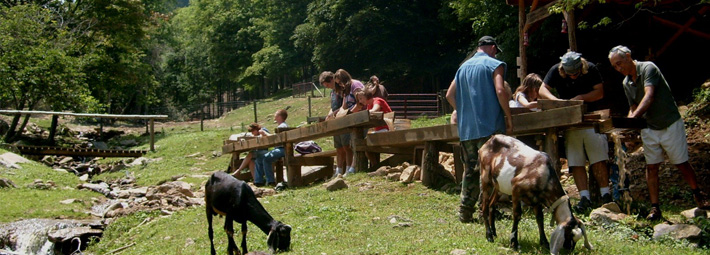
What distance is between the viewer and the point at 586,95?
8.23m

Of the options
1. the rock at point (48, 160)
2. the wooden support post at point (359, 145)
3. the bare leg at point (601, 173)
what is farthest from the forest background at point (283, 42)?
the rock at point (48, 160)

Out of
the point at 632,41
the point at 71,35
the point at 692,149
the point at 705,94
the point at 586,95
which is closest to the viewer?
the point at 586,95

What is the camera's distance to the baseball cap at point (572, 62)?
26.4ft

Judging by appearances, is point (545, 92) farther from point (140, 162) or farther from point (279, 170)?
point (140, 162)

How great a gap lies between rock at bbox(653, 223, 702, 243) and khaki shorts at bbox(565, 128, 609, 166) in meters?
1.31

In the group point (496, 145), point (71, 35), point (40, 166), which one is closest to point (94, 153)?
point (40, 166)

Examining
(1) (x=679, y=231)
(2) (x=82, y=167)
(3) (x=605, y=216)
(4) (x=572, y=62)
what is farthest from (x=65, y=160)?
(1) (x=679, y=231)

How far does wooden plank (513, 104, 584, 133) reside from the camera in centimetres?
756

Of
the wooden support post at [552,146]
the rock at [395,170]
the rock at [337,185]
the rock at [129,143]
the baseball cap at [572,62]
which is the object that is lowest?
the rock at [129,143]

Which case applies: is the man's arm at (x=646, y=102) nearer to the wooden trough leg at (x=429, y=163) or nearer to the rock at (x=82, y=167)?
the wooden trough leg at (x=429, y=163)

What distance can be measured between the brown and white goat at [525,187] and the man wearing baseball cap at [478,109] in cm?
66

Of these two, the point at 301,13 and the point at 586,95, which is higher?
the point at 301,13

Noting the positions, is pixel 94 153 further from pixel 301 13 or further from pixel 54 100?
pixel 301 13

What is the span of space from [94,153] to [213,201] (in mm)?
17458
